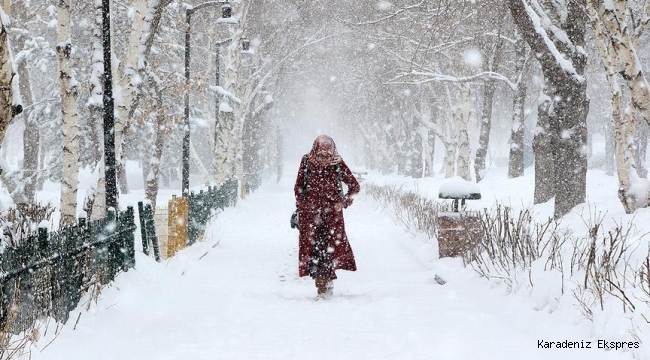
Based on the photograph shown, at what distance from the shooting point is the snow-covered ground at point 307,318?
14.7 feet

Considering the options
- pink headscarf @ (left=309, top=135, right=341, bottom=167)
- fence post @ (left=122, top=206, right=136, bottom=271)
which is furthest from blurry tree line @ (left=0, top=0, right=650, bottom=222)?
pink headscarf @ (left=309, top=135, right=341, bottom=167)

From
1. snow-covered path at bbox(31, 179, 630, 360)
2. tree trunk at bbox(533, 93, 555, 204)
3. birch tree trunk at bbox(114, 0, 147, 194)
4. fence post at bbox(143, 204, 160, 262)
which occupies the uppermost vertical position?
birch tree trunk at bbox(114, 0, 147, 194)

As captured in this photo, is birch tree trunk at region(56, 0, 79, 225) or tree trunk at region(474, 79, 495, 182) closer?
birch tree trunk at region(56, 0, 79, 225)

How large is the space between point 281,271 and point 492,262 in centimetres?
367

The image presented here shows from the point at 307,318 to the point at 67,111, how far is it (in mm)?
6489

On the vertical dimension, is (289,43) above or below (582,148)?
above

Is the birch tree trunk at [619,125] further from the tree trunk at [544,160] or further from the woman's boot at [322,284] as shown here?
the woman's boot at [322,284]

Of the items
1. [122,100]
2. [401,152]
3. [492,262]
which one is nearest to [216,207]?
[122,100]

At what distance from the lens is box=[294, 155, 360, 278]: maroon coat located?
6.91 metres

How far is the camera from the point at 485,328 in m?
5.06

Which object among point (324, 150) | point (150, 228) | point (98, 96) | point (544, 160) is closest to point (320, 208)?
point (324, 150)

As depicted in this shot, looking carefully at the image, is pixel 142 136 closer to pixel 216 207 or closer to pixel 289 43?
pixel 289 43

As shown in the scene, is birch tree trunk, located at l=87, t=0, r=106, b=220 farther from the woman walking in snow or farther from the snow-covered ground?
the woman walking in snow

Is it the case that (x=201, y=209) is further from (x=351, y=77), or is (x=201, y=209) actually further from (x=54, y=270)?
(x=351, y=77)
